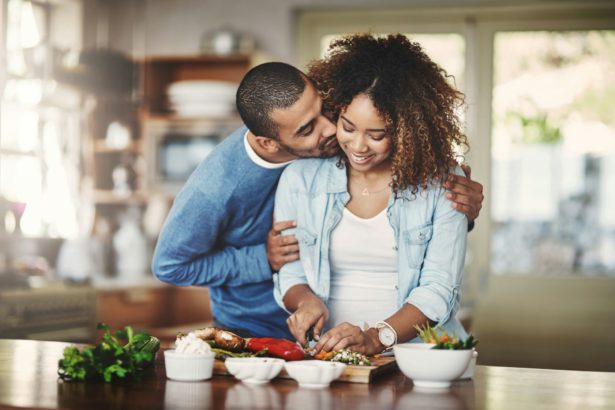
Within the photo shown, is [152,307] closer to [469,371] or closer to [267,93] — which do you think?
[267,93]

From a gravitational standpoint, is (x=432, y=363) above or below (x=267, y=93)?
below

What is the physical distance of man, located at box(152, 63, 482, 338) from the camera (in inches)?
95.6

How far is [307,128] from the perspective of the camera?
2439 mm

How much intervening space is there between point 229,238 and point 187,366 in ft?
2.94

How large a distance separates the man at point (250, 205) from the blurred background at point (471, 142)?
2527 mm

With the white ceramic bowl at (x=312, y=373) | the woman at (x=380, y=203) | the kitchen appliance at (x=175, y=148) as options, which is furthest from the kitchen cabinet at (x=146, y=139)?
the white ceramic bowl at (x=312, y=373)

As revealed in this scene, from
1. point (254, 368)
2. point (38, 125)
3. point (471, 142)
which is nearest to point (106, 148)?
point (38, 125)

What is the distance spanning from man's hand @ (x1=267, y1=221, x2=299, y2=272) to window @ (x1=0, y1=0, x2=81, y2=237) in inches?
116

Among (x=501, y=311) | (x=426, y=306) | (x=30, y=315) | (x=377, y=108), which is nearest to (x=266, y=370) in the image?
(x=426, y=306)

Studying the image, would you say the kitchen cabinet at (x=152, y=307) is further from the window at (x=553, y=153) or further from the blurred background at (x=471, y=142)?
the window at (x=553, y=153)

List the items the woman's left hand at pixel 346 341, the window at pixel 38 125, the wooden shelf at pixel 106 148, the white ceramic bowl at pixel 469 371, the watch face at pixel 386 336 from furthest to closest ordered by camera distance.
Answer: the wooden shelf at pixel 106 148, the window at pixel 38 125, the watch face at pixel 386 336, the woman's left hand at pixel 346 341, the white ceramic bowl at pixel 469 371

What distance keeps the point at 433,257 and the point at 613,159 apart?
11.4 feet

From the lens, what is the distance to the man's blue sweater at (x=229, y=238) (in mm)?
2590

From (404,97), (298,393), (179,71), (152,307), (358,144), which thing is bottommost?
(152,307)
